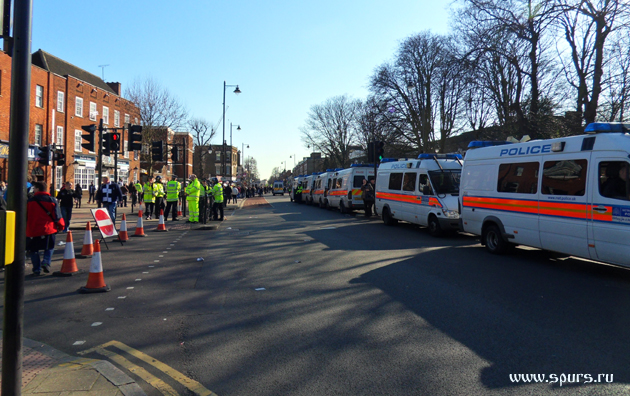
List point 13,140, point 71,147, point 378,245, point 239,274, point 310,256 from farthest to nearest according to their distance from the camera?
point 71,147
point 378,245
point 310,256
point 239,274
point 13,140

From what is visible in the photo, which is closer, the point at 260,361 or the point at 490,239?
the point at 260,361

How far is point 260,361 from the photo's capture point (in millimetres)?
4059

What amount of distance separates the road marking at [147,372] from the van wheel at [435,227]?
10.1 m

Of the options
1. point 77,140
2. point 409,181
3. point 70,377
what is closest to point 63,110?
point 77,140

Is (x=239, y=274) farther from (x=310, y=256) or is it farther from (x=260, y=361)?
(x=260, y=361)

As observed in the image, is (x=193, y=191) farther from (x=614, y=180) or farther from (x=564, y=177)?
(x=614, y=180)

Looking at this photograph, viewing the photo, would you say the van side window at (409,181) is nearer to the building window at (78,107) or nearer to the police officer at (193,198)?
the police officer at (193,198)

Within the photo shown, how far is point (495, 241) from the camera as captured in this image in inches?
392

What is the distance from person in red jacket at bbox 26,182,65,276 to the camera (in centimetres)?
756

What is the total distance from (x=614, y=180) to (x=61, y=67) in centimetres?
4091

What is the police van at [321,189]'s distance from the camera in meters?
28.7

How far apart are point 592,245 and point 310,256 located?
5328 mm

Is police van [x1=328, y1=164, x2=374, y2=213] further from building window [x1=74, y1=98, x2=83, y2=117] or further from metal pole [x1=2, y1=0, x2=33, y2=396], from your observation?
building window [x1=74, y1=98, x2=83, y2=117]

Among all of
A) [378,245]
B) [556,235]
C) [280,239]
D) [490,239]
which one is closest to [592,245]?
[556,235]
